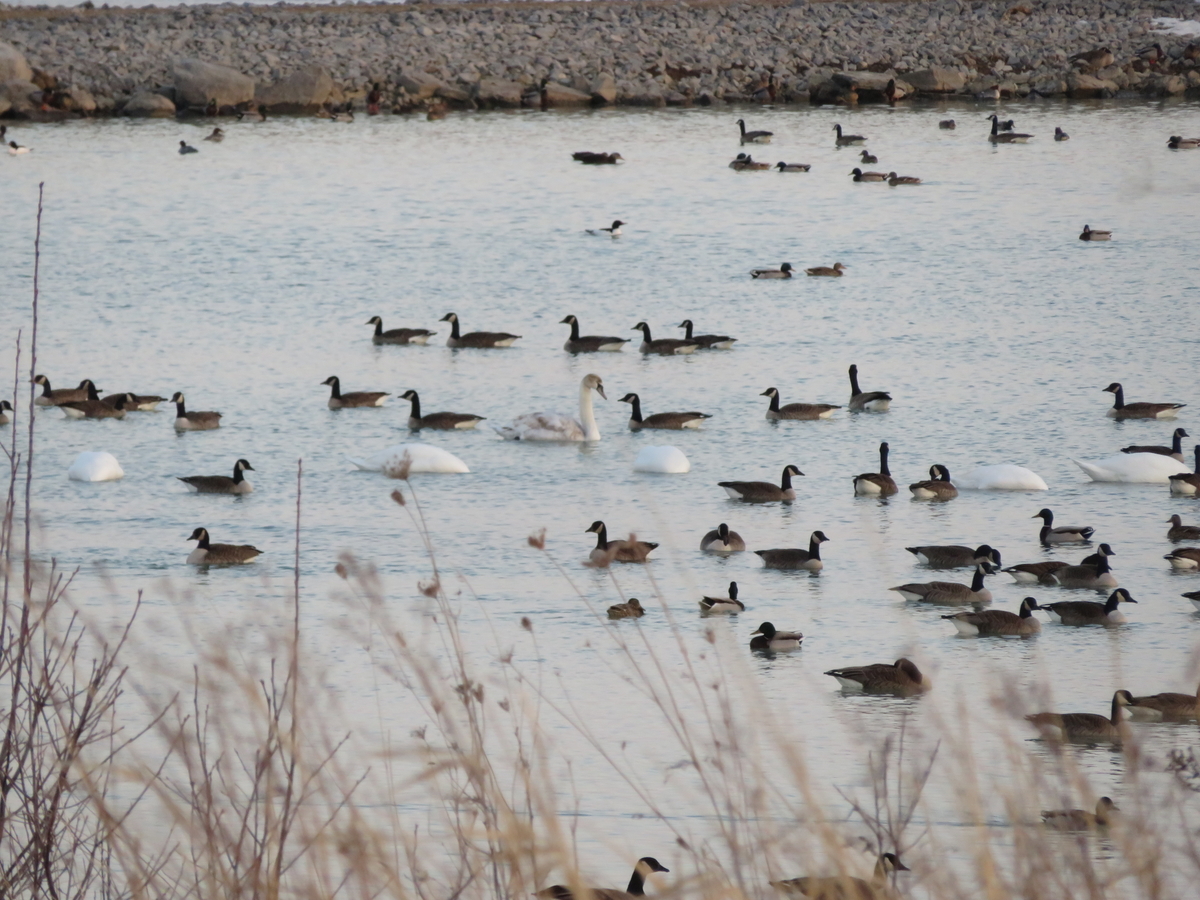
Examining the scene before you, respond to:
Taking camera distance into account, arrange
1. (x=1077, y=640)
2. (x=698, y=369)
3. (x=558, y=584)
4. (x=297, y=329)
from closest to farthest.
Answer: (x=1077, y=640) → (x=558, y=584) → (x=698, y=369) → (x=297, y=329)

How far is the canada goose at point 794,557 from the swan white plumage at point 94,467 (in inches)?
210

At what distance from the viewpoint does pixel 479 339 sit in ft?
66.4

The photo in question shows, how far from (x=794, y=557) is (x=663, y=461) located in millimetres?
2901

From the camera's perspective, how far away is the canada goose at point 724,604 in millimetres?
Answer: 10477

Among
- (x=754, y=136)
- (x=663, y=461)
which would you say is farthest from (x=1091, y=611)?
(x=754, y=136)

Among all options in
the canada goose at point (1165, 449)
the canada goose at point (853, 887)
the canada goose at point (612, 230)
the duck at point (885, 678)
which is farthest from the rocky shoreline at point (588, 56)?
the canada goose at point (853, 887)

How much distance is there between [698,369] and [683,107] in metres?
31.0

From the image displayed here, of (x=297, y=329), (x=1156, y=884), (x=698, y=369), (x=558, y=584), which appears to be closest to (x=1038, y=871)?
(x=1156, y=884)

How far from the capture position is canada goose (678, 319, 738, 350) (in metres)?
19.9

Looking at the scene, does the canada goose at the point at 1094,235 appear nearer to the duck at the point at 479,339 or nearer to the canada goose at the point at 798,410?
the duck at the point at 479,339

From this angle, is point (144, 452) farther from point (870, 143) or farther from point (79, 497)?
point (870, 143)

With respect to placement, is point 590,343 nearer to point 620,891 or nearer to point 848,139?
point 620,891

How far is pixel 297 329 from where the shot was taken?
2150 centimetres

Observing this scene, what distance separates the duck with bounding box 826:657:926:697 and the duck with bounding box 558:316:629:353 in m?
11.0
